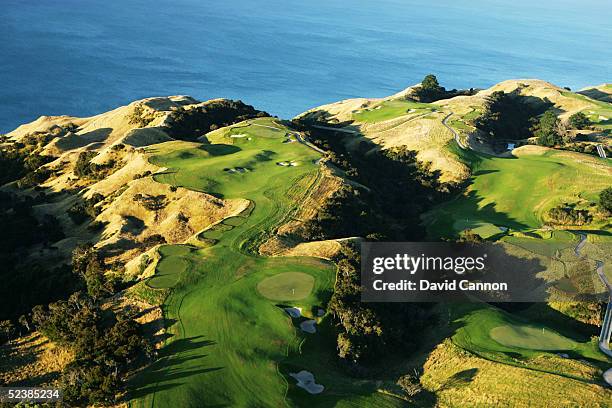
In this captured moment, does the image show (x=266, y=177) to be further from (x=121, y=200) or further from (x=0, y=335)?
(x=0, y=335)

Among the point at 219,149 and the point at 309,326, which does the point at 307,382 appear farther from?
the point at 219,149

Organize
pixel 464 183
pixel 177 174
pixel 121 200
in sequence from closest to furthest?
pixel 121 200, pixel 177 174, pixel 464 183

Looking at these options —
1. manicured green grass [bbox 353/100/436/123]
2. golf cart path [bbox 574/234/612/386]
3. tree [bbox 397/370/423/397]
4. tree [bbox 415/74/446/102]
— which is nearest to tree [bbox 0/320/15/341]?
tree [bbox 397/370/423/397]

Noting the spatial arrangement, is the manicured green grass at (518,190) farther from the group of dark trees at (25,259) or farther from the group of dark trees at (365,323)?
the group of dark trees at (25,259)

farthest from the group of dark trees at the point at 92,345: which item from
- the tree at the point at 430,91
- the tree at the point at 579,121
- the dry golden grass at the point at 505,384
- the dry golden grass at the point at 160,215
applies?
the tree at the point at 430,91

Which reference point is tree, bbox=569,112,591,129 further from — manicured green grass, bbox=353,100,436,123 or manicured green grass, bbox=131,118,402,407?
manicured green grass, bbox=131,118,402,407

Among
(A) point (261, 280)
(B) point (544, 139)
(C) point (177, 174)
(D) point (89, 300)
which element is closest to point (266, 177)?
(C) point (177, 174)

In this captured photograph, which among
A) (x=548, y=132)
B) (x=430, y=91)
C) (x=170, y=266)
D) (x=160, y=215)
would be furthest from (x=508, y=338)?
(x=430, y=91)
